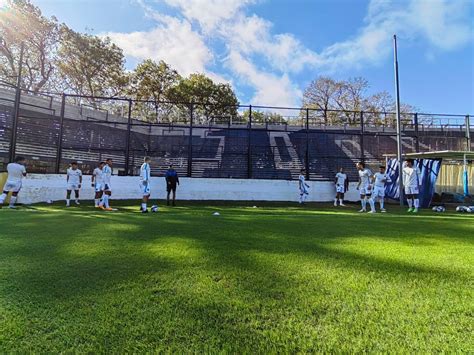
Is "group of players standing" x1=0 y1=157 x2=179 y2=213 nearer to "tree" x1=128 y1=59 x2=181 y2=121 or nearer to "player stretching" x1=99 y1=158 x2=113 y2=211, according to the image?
"player stretching" x1=99 y1=158 x2=113 y2=211

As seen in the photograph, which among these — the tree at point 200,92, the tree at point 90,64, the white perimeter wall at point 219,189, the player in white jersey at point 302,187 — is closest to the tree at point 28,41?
the tree at point 90,64

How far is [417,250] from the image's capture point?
12.9 feet

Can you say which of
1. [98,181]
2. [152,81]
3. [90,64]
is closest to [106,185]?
[98,181]

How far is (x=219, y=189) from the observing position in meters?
16.7

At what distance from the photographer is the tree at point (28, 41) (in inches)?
1072

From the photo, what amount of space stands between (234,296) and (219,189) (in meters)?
14.4

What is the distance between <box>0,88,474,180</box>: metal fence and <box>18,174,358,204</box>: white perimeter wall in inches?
33.9

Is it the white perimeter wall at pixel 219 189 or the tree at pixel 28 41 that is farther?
the tree at pixel 28 41

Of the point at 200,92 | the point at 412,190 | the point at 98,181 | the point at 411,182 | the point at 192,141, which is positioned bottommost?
the point at 98,181

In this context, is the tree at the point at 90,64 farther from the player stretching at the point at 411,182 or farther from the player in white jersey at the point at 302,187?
the player stretching at the point at 411,182

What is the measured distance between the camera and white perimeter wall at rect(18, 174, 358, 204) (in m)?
15.4

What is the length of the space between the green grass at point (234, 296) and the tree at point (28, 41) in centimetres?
3158

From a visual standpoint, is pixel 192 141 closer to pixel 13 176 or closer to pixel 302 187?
pixel 302 187

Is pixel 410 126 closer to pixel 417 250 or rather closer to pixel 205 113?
pixel 205 113
